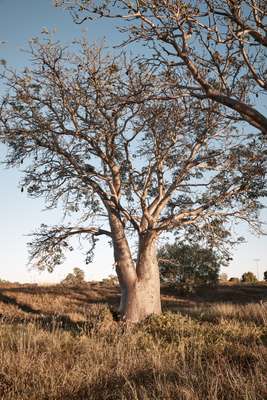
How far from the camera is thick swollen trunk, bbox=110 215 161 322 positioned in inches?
529

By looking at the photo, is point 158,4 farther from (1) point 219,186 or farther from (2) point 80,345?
(1) point 219,186

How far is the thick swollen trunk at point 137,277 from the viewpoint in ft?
44.1

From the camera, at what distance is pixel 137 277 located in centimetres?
1380

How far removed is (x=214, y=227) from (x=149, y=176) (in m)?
2.96

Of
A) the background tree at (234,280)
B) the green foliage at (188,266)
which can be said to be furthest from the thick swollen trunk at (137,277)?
the background tree at (234,280)

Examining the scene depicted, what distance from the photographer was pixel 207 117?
14461mm

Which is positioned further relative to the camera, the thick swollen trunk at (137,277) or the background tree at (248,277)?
the background tree at (248,277)

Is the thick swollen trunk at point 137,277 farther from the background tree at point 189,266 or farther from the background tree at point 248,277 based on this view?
the background tree at point 248,277

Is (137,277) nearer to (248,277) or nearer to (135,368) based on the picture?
(135,368)

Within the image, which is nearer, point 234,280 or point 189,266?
point 189,266

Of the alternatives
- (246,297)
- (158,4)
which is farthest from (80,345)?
(246,297)

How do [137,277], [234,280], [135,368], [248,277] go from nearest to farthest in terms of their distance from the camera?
[135,368] < [137,277] < [248,277] < [234,280]

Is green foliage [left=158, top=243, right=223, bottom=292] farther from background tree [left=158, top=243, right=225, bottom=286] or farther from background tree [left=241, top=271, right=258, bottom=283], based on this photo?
background tree [left=241, top=271, right=258, bottom=283]

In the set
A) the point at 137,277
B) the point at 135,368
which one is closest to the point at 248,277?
the point at 137,277
